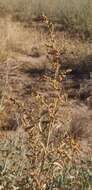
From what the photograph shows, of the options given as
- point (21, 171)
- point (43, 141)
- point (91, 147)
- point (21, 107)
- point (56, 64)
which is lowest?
point (91, 147)

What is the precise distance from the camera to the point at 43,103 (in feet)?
8.85

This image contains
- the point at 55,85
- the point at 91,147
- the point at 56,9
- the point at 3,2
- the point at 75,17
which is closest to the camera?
the point at 55,85

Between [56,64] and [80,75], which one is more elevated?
[56,64]

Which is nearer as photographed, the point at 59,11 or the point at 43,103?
the point at 43,103

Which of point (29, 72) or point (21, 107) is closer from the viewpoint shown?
point (21, 107)

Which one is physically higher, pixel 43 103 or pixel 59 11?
pixel 43 103

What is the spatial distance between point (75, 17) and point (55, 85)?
11.0 meters

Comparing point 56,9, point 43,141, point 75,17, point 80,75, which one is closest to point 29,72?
point 80,75

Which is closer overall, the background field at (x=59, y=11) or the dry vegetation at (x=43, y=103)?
the dry vegetation at (x=43, y=103)

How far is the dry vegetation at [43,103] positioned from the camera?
8.88 ft

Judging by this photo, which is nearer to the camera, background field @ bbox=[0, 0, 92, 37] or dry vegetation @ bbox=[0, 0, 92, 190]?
dry vegetation @ bbox=[0, 0, 92, 190]

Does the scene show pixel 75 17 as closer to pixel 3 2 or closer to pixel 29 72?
pixel 29 72

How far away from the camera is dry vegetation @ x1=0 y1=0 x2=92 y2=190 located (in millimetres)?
2707

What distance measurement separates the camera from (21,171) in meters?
3.34
